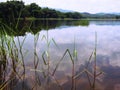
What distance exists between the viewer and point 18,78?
17.8 feet

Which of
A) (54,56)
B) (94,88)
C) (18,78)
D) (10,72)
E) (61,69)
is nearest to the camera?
(94,88)

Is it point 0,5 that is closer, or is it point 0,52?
point 0,52

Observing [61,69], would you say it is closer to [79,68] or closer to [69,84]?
[79,68]

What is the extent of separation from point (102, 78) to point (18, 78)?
1925 mm

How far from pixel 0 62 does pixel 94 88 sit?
99.5 inches

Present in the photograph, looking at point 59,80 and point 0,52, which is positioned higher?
point 0,52

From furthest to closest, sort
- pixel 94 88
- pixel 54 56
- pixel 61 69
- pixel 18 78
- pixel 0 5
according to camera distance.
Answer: pixel 0 5 → pixel 54 56 → pixel 61 69 → pixel 18 78 → pixel 94 88

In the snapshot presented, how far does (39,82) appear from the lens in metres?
5.20

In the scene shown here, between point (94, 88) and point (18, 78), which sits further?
point (18, 78)

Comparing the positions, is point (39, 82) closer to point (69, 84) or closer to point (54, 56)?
point (69, 84)

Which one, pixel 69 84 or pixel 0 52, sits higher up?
pixel 0 52

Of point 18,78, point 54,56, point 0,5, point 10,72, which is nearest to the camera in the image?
point 18,78

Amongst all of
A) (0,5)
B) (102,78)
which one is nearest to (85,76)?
(102,78)

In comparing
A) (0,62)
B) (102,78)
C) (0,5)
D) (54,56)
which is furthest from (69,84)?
(0,5)
